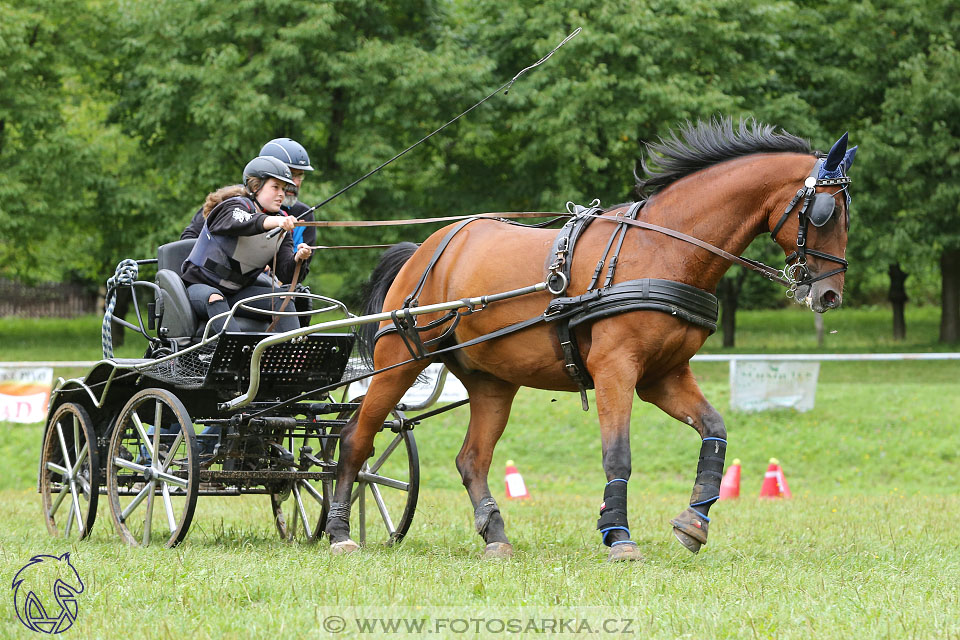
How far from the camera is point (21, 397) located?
14.5 meters

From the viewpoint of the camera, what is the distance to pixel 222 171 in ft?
68.2

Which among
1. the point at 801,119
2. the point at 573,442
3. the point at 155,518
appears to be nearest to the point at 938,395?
the point at 573,442

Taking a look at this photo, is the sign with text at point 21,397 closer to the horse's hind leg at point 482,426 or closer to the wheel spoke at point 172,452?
the wheel spoke at point 172,452

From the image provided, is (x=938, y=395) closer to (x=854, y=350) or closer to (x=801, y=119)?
(x=801, y=119)

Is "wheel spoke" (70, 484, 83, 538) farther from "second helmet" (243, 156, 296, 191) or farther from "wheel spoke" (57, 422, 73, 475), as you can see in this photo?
"second helmet" (243, 156, 296, 191)

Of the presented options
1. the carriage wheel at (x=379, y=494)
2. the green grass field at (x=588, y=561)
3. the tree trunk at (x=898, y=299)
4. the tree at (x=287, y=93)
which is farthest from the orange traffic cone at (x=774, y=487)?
the tree trunk at (x=898, y=299)

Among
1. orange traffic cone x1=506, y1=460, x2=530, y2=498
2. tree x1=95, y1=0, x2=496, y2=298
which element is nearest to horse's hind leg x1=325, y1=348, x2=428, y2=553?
orange traffic cone x1=506, y1=460, x2=530, y2=498

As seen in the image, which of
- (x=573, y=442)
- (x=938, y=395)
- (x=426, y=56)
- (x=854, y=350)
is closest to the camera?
(x=573, y=442)

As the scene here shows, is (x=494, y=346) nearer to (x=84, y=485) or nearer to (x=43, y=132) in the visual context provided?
(x=84, y=485)

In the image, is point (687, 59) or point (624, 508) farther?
point (687, 59)

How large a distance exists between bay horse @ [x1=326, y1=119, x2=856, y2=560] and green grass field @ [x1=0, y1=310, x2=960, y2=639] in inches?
18.4

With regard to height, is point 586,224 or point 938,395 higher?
point 586,224

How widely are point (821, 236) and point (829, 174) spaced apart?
31cm

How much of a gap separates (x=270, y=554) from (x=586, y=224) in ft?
7.90
